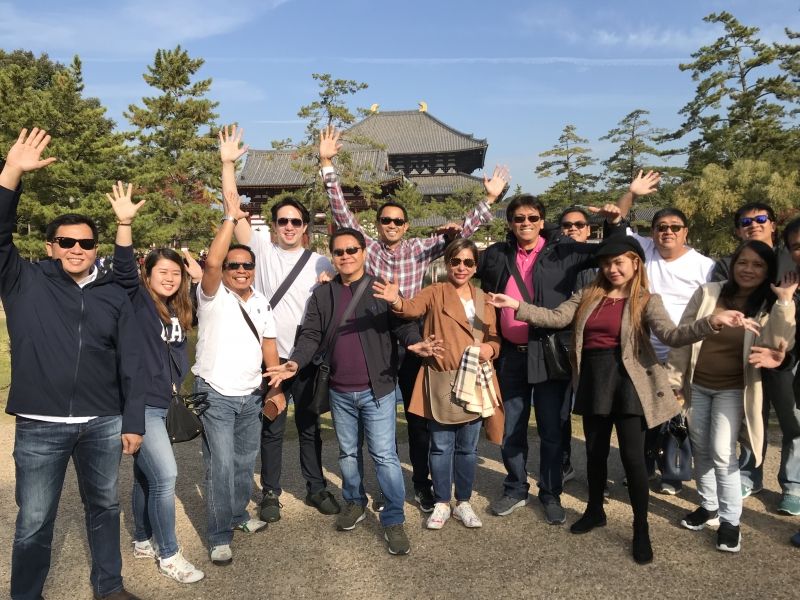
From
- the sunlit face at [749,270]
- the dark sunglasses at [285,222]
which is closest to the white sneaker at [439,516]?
the dark sunglasses at [285,222]

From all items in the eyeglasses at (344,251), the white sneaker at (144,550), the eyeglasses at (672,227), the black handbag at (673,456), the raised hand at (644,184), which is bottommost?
the white sneaker at (144,550)

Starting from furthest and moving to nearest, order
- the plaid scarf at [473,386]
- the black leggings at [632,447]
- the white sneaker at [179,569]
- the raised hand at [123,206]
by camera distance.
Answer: the plaid scarf at [473,386] < the black leggings at [632,447] < the white sneaker at [179,569] < the raised hand at [123,206]

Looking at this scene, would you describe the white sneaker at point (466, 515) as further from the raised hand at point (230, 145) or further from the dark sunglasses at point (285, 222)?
the raised hand at point (230, 145)

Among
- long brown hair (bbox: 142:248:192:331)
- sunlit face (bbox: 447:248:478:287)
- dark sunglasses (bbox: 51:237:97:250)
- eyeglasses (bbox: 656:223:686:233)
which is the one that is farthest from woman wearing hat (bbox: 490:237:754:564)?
dark sunglasses (bbox: 51:237:97:250)

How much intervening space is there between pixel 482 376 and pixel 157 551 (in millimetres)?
2228

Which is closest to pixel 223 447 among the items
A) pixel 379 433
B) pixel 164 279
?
pixel 379 433

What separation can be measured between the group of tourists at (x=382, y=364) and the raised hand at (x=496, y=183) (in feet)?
1.51

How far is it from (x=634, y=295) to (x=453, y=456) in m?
1.58

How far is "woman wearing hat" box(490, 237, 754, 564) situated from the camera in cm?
323

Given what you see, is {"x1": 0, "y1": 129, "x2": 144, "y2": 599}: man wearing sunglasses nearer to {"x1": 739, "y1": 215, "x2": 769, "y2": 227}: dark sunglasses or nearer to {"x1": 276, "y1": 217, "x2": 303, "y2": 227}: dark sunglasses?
{"x1": 276, "y1": 217, "x2": 303, "y2": 227}: dark sunglasses

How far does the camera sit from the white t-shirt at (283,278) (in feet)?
12.6

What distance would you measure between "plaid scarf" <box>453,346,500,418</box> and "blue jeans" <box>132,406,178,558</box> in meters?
1.69

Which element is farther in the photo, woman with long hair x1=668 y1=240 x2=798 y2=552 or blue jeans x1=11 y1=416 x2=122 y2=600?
woman with long hair x1=668 y1=240 x2=798 y2=552

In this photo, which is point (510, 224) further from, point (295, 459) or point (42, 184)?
point (42, 184)
